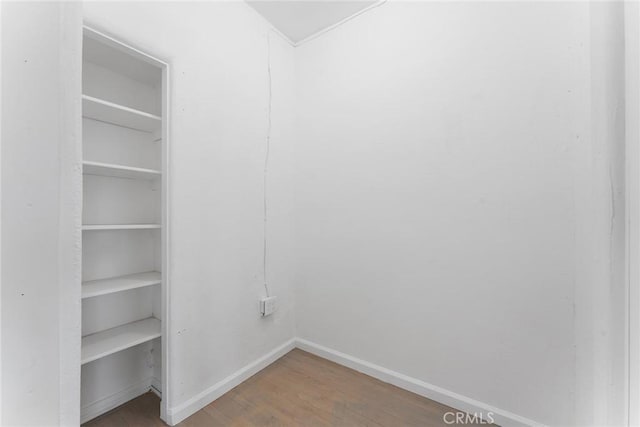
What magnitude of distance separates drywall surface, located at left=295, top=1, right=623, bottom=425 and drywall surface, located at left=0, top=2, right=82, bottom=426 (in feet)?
4.52

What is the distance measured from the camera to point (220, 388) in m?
1.60

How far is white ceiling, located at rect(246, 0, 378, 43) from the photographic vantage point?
1834 millimetres

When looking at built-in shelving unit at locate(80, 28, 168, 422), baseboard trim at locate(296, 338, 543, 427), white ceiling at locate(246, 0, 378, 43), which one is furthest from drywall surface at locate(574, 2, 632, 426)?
built-in shelving unit at locate(80, 28, 168, 422)

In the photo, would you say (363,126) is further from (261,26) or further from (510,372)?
(510,372)

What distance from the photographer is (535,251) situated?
1.33m

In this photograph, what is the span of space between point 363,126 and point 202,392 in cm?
200

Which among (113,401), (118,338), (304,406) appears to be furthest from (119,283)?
(304,406)

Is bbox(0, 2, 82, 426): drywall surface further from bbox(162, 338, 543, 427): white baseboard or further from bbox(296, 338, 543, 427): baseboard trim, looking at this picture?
bbox(296, 338, 543, 427): baseboard trim

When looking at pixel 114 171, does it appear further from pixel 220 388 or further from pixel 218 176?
pixel 220 388

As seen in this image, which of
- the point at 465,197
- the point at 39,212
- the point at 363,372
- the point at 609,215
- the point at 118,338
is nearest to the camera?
the point at 39,212

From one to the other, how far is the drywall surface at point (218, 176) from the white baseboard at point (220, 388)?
3 cm

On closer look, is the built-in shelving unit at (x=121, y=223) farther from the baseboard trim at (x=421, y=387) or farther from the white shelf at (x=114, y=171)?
the baseboard trim at (x=421, y=387)

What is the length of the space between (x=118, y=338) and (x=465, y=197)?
2099mm

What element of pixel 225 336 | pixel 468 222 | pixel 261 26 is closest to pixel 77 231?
pixel 225 336
